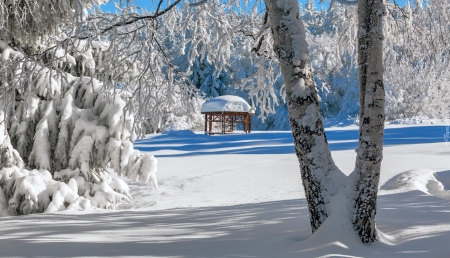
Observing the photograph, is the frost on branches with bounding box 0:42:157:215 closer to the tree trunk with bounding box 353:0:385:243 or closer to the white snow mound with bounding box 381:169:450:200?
the tree trunk with bounding box 353:0:385:243

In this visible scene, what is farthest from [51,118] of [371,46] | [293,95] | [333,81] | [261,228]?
[333,81]

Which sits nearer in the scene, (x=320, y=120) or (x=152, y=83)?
(x=320, y=120)

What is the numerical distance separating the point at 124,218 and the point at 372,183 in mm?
2443

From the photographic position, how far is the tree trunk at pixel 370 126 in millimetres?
2742

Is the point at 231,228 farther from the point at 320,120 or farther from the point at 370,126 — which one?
the point at 370,126

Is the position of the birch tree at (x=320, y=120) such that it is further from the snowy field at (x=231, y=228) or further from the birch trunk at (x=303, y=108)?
the snowy field at (x=231, y=228)

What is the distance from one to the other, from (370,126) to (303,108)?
467mm

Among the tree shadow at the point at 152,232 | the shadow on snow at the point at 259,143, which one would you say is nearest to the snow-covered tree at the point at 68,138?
the tree shadow at the point at 152,232

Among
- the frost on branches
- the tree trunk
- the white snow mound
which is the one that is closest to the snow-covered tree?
the frost on branches

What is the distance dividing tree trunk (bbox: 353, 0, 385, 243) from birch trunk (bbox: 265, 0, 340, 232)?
22 cm

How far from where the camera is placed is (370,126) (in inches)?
108

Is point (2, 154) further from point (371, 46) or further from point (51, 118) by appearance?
point (371, 46)

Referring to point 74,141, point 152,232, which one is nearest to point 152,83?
point 152,232

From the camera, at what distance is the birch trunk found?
2812mm
